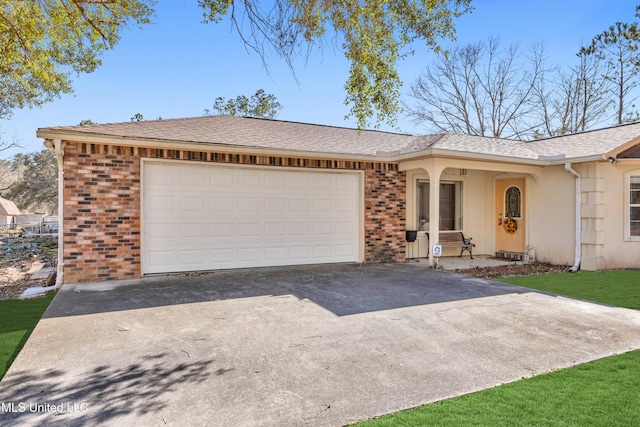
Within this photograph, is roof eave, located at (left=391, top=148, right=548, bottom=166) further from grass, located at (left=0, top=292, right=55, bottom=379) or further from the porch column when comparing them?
grass, located at (left=0, top=292, right=55, bottom=379)

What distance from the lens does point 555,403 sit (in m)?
2.88

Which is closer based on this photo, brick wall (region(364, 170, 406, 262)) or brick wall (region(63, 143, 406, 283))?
brick wall (region(63, 143, 406, 283))

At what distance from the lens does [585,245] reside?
30.9 ft

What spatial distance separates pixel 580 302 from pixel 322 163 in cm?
581

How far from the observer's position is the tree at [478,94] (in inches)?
992

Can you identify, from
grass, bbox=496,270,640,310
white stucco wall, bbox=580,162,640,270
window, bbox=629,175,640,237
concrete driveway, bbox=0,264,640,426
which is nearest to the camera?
concrete driveway, bbox=0,264,640,426

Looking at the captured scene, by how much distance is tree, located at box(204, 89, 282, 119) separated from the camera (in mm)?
30891

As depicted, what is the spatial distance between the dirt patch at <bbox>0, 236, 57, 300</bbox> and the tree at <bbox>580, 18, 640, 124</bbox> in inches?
1042

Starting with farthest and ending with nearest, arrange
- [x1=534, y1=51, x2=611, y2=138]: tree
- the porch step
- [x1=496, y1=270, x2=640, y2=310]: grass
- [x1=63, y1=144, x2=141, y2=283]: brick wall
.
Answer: [x1=534, y1=51, x2=611, y2=138]: tree, the porch step, [x1=63, y1=144, x2=141, y2=283]: brick wall, [x1=496, y1=270, x2=640, y2=310]: grass

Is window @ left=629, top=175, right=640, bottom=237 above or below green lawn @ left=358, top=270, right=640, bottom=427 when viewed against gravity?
above

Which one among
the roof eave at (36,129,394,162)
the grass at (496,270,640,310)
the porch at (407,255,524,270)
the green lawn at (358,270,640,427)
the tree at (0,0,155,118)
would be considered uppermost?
the tree at (0,0,155,118)

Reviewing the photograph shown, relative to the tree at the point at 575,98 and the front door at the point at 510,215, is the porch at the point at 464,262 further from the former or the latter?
the tree at the point at 575,98

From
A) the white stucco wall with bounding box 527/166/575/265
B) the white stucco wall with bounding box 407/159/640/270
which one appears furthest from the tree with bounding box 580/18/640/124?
the white stucco wall with bounding box 527/166/575/265

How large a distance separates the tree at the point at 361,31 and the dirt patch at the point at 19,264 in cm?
622
